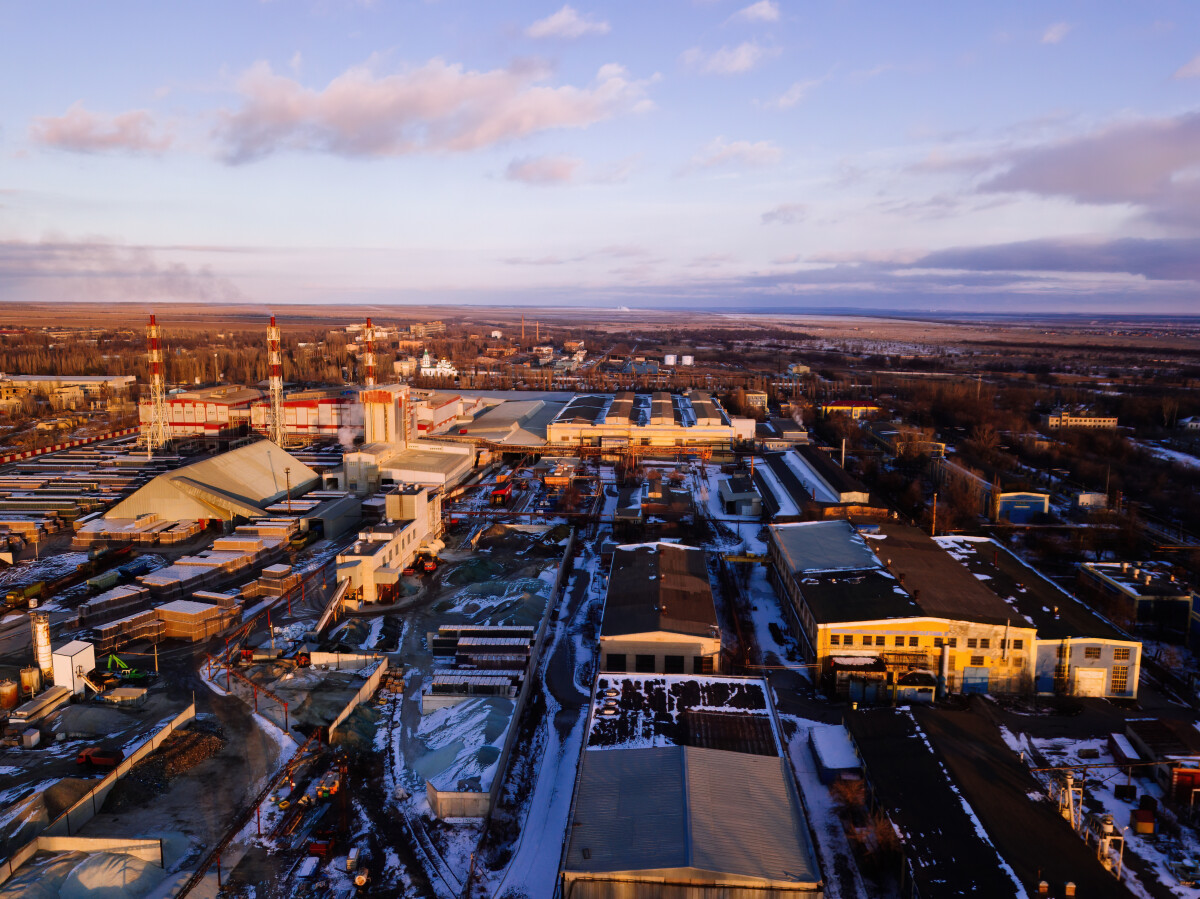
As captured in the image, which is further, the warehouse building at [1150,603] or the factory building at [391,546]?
the factory building at [391,546]

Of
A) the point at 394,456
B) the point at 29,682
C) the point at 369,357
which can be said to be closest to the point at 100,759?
the point at 29,682

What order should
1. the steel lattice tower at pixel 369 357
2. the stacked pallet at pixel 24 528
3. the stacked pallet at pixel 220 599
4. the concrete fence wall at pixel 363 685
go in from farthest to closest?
the steel lattice tower at pixel 369 357, the stacked pallet at pixel 24 528, the stacked pallet at pixel 220 599, the concrete fence wall at pixel 363 685

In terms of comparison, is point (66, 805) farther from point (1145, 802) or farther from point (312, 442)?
point (312, 442)

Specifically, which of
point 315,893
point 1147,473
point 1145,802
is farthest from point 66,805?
point 1147,473

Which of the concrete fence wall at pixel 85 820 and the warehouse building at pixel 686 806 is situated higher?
the warehouse building at pixel 686 806

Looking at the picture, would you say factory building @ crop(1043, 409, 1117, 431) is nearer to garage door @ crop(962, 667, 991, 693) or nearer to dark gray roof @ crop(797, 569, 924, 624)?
dark gray roof @ crop(797, 569, 924, 624)

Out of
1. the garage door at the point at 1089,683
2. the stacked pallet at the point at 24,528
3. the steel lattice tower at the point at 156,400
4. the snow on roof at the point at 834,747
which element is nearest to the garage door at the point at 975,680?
the garage door at the point at 1089,683

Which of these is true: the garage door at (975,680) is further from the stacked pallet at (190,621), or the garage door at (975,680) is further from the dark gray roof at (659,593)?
the stacked pallet at (190,621)
